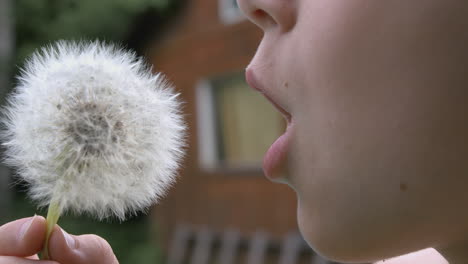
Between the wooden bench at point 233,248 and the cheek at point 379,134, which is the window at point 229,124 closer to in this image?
the wooden bench at point 233,248

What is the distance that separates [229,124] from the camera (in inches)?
142

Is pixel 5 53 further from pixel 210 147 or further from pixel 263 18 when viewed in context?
pixel 263 18

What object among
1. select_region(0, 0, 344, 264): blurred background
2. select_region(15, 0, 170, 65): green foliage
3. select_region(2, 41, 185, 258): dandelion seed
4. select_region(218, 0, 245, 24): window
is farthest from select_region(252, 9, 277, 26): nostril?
select_region(218, 0, 245, 24): window

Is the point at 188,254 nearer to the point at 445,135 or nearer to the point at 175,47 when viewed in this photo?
the point at 175,47

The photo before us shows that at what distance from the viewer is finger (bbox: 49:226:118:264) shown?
0.45 metres

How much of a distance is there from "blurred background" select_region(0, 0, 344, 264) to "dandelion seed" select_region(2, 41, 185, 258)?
2.36 m

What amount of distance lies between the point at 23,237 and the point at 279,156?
0.23 meters

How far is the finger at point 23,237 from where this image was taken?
0.44 meters

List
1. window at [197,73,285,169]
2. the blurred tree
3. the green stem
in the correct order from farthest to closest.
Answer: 1. window at [197,73,285,169]
2. the blurred tree
3. the green stem

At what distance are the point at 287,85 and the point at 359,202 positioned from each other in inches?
4.2

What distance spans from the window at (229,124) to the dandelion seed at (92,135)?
286cm

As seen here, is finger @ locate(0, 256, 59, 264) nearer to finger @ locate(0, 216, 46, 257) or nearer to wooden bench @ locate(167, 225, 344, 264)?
finger @ locate(0, 216, 46, 257)

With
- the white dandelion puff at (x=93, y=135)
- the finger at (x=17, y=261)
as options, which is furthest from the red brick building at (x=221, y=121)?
the finger at (x=17, y=261)

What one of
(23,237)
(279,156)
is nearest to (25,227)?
(23,237)
